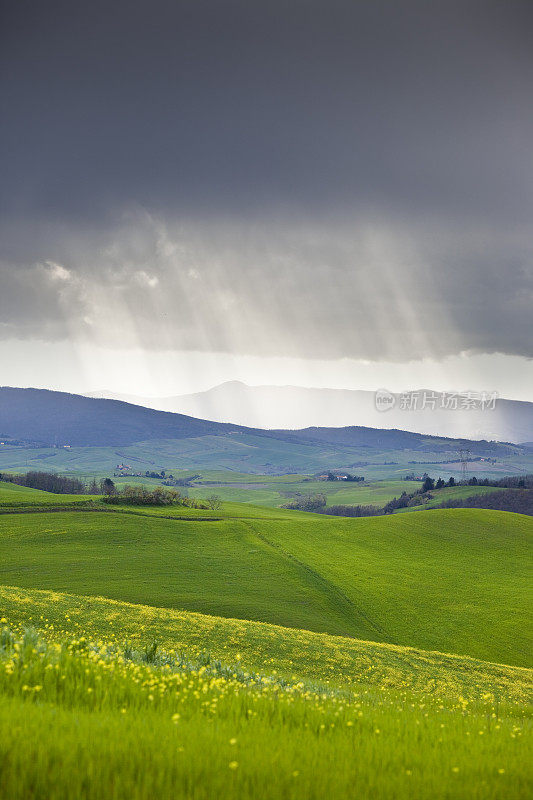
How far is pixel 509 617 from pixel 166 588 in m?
44.8

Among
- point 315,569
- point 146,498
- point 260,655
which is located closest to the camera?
point 260,655

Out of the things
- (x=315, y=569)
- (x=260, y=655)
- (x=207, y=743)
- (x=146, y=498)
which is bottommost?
(x=315, y=569)

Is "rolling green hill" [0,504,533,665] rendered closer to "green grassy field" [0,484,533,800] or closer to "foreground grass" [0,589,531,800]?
"green grassy field" [0,484,533,800]

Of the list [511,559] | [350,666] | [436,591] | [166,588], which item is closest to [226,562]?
[166,588]

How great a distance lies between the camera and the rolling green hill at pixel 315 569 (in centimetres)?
5697

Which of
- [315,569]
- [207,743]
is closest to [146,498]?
[315,569]

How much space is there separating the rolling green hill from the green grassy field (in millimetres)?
466

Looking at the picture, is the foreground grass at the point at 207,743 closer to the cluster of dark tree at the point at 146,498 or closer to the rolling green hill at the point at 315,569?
the rolling green hill at the point at 315,569

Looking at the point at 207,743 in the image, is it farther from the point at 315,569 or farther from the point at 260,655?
the point at 315,569

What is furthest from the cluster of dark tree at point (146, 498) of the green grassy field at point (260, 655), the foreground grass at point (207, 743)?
the foreground grass at point (207, 743)

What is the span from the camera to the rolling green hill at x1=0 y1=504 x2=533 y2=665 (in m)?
57.0

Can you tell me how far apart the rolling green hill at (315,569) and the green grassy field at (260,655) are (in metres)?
0.47

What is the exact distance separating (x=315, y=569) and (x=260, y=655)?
46317 mm

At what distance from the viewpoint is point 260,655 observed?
3300 centimetres
